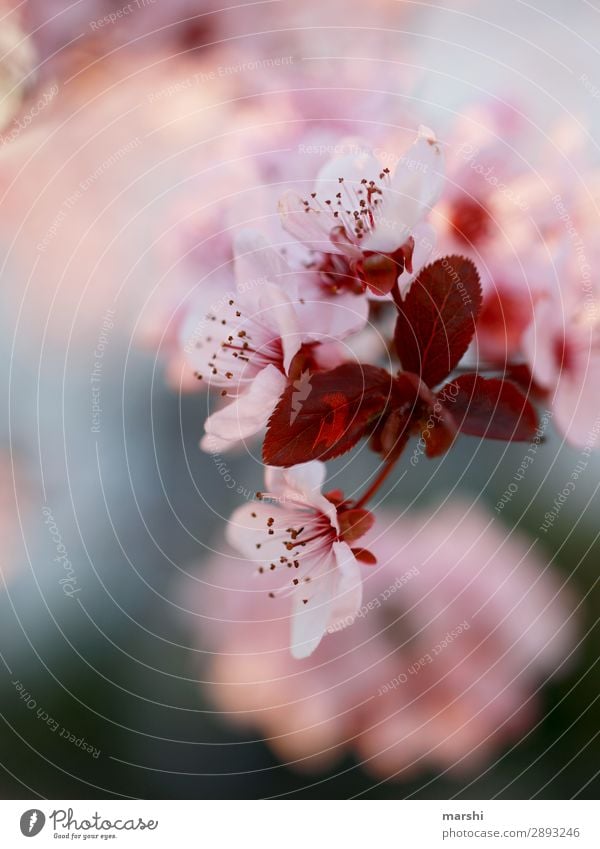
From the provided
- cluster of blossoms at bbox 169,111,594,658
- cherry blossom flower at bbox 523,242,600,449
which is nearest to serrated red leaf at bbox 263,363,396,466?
cluster of blossoms at bbox 169,111,594,658

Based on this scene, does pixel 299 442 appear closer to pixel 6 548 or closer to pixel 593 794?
pixel 6 548

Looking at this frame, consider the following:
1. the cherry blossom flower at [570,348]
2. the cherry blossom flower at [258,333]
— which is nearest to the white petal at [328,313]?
the cherry blossom flower at [258,333]

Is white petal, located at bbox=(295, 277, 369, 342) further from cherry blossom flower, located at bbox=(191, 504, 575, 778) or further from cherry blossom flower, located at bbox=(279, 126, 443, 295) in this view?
cherry blossom flower, located at bbox=(191, 504, 575, 778)

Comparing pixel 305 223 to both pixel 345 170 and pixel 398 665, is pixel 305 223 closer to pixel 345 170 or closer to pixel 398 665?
pixel 345 170

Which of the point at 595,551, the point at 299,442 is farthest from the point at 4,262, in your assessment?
the point at 595,551

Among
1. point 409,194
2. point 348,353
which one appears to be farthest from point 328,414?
point 409,194

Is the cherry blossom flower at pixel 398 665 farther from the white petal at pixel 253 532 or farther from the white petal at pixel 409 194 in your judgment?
the white petal at pixel 409 194
